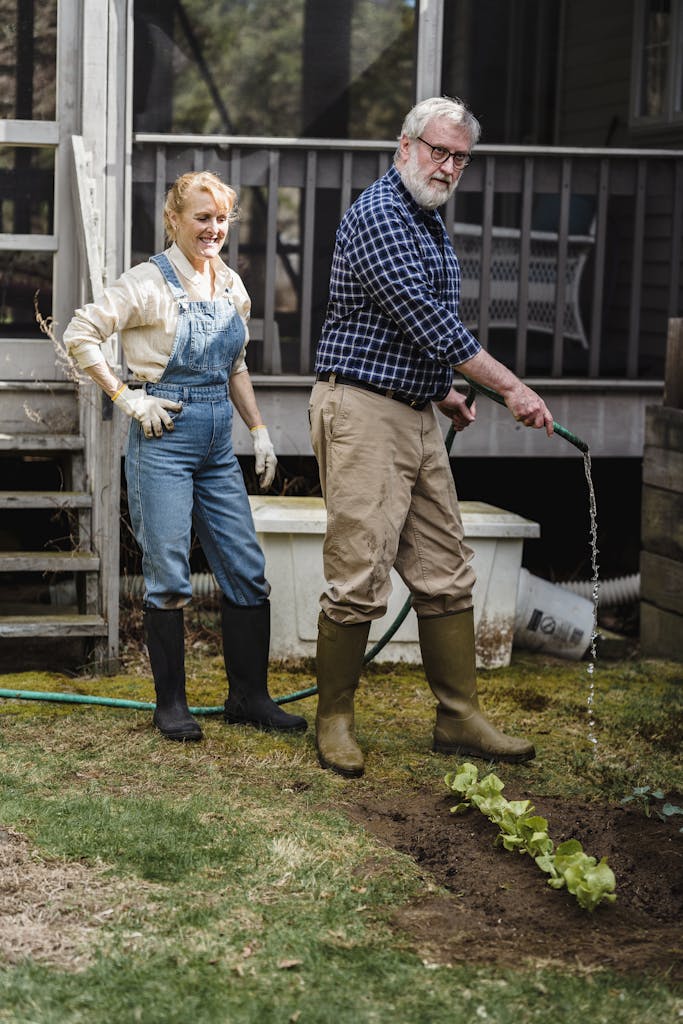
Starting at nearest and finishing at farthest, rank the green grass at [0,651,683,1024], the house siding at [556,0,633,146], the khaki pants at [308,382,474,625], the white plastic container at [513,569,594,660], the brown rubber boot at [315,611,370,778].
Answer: the green grass at [0,651,683,1024] → the khaki pants at [308,382,474,625] → the brown rubber boot at [315,611,370,778] → the white plastic container at [513,569,594,660] → the house siding at [556,0,633,146]

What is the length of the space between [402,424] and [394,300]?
39 centimetres

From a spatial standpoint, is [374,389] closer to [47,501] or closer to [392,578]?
[392,578]

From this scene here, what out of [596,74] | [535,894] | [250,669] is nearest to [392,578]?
[250,669]

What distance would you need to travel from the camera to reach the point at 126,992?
2.57 meters

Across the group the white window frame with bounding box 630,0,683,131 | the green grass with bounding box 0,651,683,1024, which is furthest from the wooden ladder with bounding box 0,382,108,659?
the white window frame with bounding box 630,0,683,131

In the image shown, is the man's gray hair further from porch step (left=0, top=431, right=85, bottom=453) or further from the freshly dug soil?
porch step (left=0, top=431, right=85, bottom=453)

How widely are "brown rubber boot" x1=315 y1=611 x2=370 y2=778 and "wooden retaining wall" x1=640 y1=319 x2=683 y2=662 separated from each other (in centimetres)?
199

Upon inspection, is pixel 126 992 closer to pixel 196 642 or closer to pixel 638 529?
pixel 196 642

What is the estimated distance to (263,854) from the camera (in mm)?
3291

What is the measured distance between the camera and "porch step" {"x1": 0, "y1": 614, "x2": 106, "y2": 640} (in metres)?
5.02

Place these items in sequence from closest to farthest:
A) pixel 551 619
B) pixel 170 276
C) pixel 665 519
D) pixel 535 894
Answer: pixel 535 894 < pixel 170 276 < pixel 665 519 < pixel 551 619

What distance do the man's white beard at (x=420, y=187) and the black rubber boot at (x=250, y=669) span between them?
140 centimetres

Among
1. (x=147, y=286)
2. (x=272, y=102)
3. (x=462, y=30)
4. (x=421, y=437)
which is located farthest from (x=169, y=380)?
(x=272, y=102)

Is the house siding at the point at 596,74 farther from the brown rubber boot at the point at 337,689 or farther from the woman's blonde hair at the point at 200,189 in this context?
the brown rubber boot at the point at 337,689
